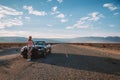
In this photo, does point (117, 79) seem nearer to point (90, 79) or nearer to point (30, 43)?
point (90, 79)

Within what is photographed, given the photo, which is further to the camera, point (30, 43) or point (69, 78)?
point (30, 43)

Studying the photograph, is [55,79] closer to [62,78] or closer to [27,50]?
[62,78]

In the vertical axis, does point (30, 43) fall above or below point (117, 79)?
above

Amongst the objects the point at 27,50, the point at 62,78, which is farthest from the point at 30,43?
the point at 62,78

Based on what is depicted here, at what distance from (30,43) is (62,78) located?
9123mm

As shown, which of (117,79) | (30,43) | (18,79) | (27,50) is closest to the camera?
(18,79)

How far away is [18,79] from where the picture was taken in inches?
401

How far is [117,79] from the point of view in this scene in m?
11.0

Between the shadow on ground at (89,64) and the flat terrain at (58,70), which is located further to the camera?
the shadow on ground at (89,64)

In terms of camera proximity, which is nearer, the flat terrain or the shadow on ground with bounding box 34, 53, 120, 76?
the flat terrain

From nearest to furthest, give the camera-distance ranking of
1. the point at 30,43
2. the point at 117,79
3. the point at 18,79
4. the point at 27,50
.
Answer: the point at 18,79, the point at 117,79, the point at 30,43, the point at 27,50

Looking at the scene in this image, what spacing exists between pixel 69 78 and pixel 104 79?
1.78 metres

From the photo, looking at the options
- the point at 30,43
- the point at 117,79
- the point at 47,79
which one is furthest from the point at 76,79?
the point at 30,43

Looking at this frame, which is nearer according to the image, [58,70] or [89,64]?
[58,70]
